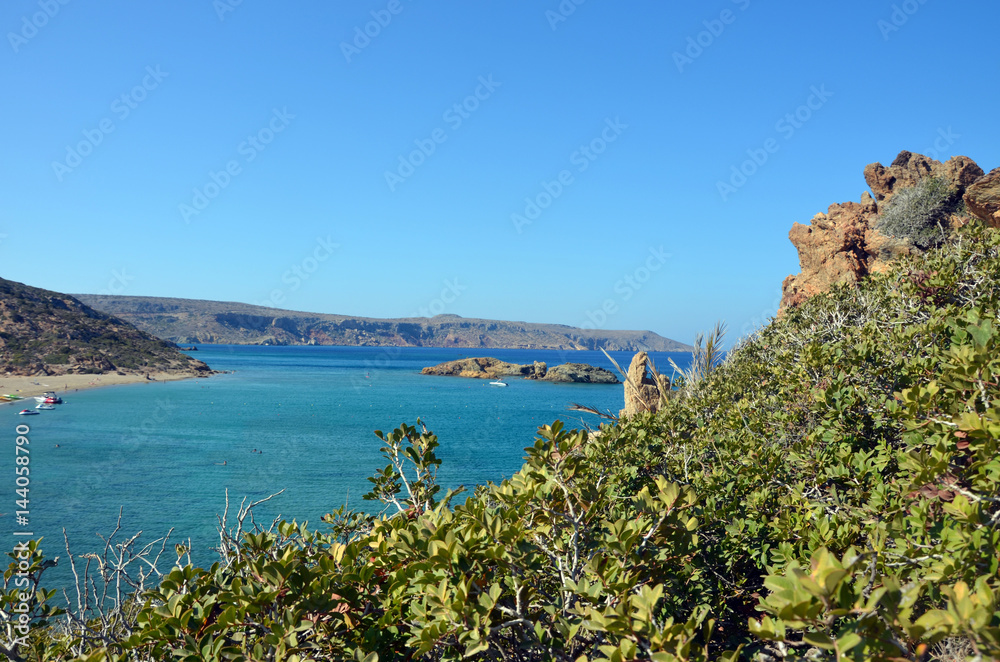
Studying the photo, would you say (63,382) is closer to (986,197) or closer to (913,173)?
(913,173)

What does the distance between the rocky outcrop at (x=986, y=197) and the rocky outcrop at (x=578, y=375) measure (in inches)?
3400

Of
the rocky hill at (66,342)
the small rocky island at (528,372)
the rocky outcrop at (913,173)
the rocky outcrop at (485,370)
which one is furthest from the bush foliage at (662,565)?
the rocky outcrop at (485,370)

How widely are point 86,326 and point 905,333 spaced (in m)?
93.9

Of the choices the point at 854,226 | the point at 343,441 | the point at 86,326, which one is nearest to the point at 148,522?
the point at 343,441

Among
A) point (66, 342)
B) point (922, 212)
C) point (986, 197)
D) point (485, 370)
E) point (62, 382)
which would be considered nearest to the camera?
point (986, 197)

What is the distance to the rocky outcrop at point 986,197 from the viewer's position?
13.1m

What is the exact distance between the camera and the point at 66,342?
7006cm

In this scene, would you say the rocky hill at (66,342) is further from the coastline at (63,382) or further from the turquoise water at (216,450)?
the turquoise water at (216,450)

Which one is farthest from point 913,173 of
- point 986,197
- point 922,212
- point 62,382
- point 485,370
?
point 485,370

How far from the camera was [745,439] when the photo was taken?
17.8ft

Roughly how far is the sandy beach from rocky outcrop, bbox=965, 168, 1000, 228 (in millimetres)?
66926

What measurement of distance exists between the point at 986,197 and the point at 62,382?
7863 centimetres

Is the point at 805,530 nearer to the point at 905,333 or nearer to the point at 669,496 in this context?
the point at 669,496

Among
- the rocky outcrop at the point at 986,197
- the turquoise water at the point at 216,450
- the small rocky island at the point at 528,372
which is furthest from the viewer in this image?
the small rocky island at the point at 528,372
